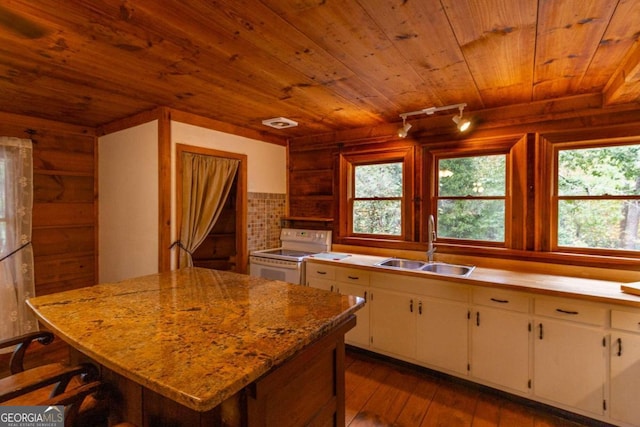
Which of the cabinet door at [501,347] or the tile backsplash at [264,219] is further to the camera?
the tile backsplash at [264,219]

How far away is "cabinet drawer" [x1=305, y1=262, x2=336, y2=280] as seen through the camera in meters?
3.12

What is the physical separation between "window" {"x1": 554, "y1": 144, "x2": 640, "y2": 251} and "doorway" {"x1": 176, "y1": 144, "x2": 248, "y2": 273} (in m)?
2.93

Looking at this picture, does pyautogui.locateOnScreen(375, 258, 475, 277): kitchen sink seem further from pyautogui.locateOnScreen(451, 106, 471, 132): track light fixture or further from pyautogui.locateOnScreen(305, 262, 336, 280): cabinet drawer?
pyautogui.locateOnScreen(451, 106, 471, 132): track light fixture

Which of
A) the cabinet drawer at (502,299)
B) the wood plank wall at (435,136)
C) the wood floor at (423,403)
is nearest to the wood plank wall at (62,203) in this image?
the wood floor at (423,403)

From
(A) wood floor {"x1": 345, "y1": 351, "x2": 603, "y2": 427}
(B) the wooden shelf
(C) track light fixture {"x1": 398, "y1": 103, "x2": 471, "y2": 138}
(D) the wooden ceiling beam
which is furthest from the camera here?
(B) the wooden shelf

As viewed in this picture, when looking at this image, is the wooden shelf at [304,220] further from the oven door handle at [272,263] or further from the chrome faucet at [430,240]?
the chrome faucet at [430,240]

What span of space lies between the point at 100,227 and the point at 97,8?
2796 millimetres

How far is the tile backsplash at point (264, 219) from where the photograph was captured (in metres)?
3.63

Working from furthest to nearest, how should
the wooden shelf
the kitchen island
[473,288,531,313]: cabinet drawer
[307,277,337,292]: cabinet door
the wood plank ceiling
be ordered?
the wooden shelf < [307,277,337,292]: cabinet door < [473,288,531,313]: cabinet drawer < the wood plank ceiling < the kitchen island

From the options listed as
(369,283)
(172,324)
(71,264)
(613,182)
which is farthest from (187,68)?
(613,182)

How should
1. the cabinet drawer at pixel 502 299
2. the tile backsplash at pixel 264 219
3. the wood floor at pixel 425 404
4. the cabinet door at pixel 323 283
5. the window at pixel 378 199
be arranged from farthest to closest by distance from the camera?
the tile backsplash at pixel 264 219, the window at pixel 378 199, the cabinet door at pixel 323 283, the cabinet drawer at pixel 502 299, the wood floor at pixel 425 404

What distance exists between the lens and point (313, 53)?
5.82 ft

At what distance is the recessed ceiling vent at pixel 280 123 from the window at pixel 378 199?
2.99ft

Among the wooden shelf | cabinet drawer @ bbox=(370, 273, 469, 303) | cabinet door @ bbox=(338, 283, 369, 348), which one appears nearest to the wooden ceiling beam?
cabinet drawer @ bbox=(370, 273, 469, 303)
